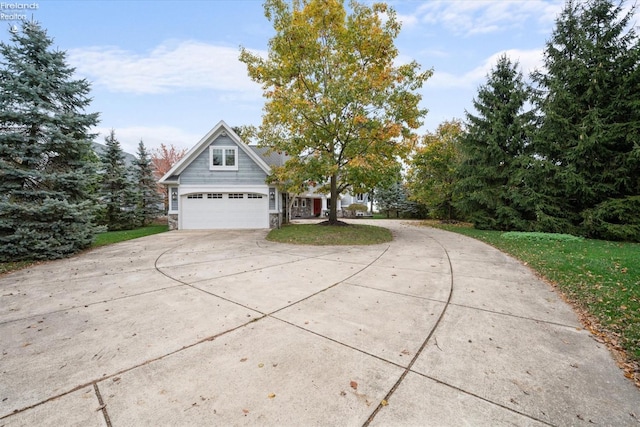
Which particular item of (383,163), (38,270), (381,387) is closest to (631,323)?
(381,387)

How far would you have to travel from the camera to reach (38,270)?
21.2ft

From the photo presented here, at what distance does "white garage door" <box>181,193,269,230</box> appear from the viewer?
1545 centimetres

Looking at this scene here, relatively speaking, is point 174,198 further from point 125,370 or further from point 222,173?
point 125,370

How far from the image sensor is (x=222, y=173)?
1552 cm

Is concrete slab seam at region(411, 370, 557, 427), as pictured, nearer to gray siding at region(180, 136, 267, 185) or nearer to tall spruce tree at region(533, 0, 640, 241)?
tall spruce tree at region(533, 0, 640, 241)

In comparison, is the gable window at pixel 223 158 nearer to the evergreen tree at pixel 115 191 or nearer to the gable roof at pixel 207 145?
the gable roof at pixel 207 145

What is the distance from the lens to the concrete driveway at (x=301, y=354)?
2014 millimetres

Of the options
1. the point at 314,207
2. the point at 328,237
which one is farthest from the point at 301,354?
the point at 314,207

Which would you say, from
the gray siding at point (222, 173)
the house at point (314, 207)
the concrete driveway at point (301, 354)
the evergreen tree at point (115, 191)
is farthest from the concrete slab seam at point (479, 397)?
the house at point (314, 207)

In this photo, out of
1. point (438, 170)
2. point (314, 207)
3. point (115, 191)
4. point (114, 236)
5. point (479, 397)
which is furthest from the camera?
point (314, 207)

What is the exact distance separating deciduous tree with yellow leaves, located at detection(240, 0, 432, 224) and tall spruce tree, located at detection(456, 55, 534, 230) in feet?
19.2

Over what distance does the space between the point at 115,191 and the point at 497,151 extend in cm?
2244

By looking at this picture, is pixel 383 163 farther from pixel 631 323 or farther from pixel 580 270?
pixel 631 323

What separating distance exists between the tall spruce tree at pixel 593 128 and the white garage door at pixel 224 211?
14355mm
